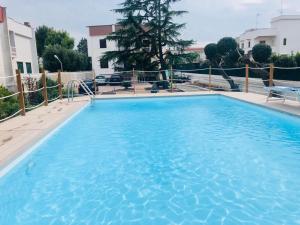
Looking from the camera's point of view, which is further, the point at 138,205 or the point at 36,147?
the point at 36,147

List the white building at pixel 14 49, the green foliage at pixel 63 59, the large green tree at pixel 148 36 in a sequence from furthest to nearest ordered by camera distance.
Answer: the green foliage at pixel 63 59
the large green tree at pixel 148 36
the white building at pixel 14 49

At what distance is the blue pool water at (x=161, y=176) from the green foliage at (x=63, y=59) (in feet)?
91.7

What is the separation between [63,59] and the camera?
34531mm

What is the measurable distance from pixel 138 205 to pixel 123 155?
6.52ft

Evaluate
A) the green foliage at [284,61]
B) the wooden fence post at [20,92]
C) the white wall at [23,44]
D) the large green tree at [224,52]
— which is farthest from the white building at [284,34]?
the wooden fence post at [20,92]

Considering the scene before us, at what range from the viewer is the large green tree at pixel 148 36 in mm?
22156

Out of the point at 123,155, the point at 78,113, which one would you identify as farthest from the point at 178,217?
the point at 78,113

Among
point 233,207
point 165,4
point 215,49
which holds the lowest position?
point 233,207

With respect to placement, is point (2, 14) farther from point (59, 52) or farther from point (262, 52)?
point (262, 52)

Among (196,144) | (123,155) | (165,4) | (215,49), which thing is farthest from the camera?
(215,49)

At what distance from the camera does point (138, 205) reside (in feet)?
11.9

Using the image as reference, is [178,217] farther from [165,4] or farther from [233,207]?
[165,4]

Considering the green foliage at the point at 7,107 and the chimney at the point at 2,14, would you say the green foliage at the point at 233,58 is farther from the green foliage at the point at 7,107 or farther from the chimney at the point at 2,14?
the green foliage at the point at 7,107

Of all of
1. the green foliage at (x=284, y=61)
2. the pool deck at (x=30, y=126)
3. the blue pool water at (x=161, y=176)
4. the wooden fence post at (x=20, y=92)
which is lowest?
the blue pool water at (x=161, y=176)
